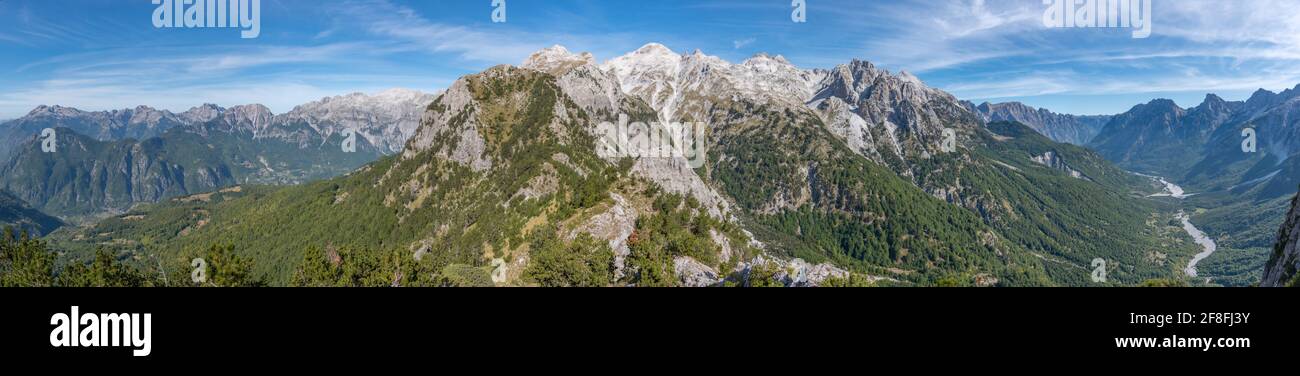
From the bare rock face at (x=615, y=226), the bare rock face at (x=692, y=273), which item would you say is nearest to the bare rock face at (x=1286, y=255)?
the bare rock face at (x=692, y=273)

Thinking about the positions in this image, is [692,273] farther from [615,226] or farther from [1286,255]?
[1286,255]

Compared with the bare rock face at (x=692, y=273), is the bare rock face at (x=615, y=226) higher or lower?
higher

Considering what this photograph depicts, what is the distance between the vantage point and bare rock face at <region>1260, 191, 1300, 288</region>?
74562 mm

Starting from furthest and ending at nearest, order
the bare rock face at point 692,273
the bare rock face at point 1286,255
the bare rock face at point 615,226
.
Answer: the bare rock face at point 615,226
the bare rock face at point 692,273
the bare rock face at point 1286,255

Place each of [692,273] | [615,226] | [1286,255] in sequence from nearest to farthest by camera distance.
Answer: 1. [1286,255]
2. [692,273]
3. [615,226]

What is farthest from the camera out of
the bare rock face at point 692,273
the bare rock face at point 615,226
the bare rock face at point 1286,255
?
the bare rock face at point 615,226

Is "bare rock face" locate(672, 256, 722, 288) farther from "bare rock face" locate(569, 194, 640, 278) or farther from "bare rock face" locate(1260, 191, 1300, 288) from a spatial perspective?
"bare rock face" locate(1260, 191, 1300, 288)

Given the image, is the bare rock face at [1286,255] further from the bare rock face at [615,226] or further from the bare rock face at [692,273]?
the bare rock face at [615,226]

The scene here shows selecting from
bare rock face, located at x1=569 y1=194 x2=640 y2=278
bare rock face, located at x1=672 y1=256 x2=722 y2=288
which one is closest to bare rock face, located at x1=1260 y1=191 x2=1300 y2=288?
bare rock face, located at x1=672 y1=256 x2=722 y2=288

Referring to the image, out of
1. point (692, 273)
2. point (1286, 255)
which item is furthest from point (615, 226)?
point (1286, 255)

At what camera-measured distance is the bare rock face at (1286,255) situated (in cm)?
7456

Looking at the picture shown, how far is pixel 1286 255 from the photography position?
271 feet
